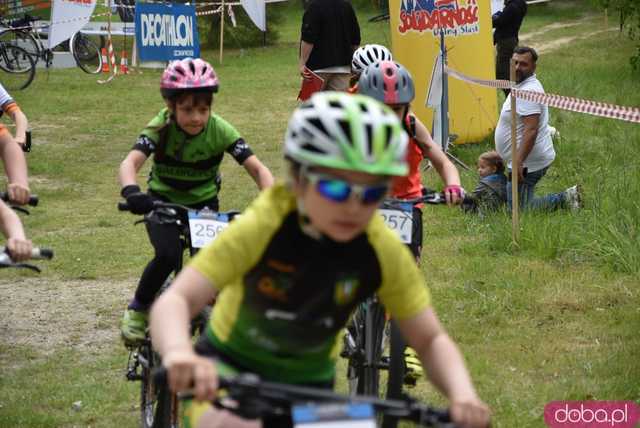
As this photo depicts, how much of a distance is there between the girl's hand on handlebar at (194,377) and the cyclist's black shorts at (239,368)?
0.50 m

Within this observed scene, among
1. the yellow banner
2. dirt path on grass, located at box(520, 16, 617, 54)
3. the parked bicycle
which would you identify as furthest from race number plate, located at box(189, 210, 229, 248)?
dirt path on grass, located at box(520, 16, 617, 54)

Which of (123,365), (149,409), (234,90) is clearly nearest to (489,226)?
(123,365)

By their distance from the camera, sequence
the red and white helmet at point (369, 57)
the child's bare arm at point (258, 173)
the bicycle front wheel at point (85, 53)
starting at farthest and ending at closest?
the bicycle front wheel at point (85, 53) < the red and white helmet at point (369, 57) < the child's bare arm at point (258, 173)

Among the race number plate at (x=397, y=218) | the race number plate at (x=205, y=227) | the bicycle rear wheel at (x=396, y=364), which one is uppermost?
the race number plate at (x=205, y=227)

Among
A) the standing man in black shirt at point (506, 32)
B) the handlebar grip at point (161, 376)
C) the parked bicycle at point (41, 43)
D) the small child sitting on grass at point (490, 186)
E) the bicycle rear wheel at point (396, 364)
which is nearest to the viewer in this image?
the handlebar grip at point (161, 376)

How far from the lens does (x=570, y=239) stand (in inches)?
378

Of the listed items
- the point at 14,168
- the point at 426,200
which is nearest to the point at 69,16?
the point at 14,168

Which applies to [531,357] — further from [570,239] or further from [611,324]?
[570,239]

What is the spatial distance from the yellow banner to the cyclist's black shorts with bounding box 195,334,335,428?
10794mm

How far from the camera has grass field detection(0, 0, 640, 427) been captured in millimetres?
6867

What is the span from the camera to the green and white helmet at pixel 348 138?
3033 millimetres

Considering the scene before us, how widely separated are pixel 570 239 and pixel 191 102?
182 inches

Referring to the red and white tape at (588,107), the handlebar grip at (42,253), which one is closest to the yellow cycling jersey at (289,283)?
the handlebar grip at (42,253)

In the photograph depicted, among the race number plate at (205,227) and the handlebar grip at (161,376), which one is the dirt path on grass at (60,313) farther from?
the handlebar grip at (161,376)
